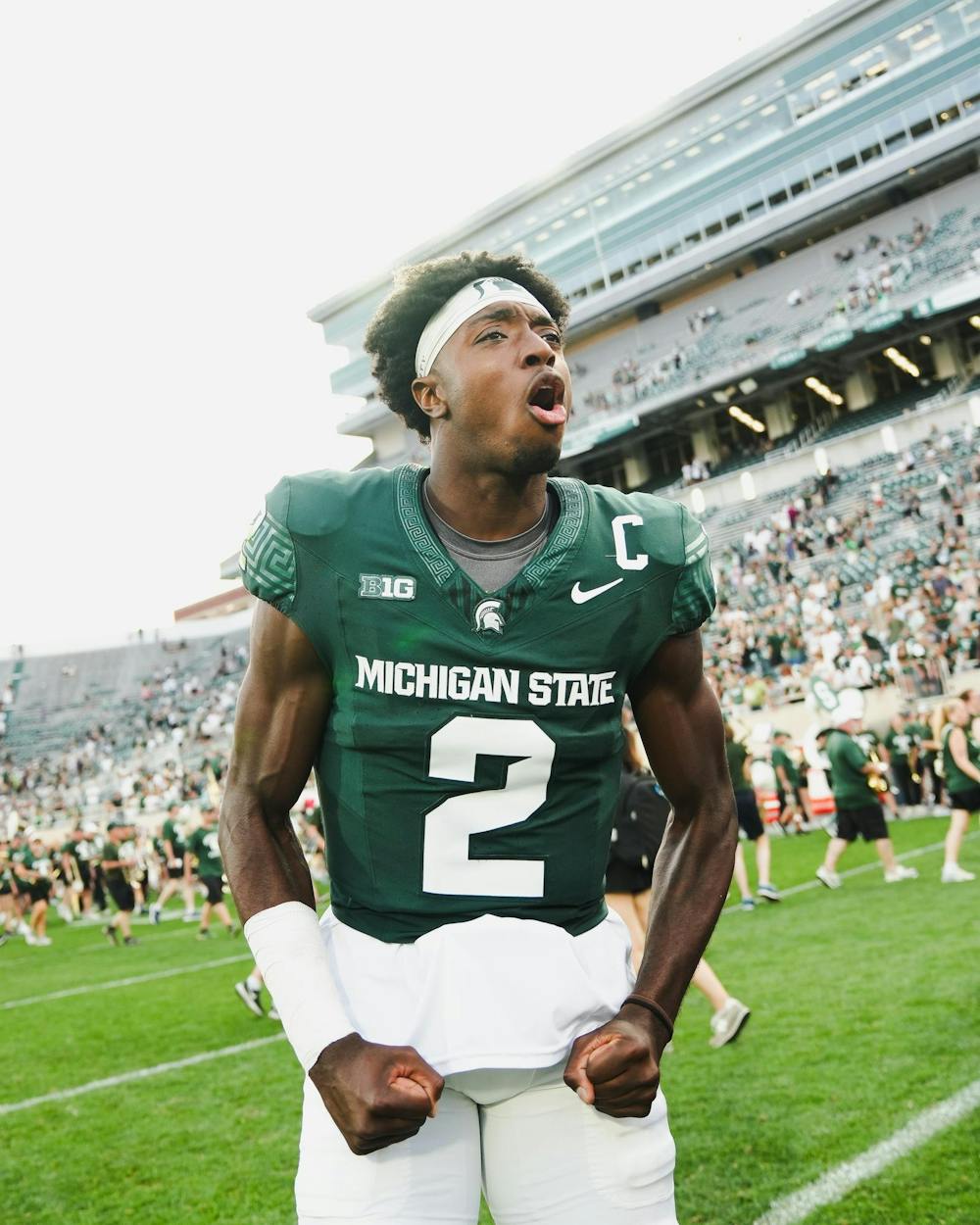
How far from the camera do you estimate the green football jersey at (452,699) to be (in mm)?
1731

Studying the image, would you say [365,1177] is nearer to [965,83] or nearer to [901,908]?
[901,908]

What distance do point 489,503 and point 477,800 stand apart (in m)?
0.49

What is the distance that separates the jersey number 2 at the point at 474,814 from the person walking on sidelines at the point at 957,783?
863 cm

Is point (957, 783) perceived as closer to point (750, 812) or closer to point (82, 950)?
point (750, 812)

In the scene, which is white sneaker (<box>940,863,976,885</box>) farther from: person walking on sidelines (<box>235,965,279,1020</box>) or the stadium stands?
the stadium stands

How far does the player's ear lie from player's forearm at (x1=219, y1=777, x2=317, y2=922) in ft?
2.32

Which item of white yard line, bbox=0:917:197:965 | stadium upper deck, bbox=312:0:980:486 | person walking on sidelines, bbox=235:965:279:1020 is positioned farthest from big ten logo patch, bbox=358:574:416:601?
stadium upper deck, bbox=312:0:980:486

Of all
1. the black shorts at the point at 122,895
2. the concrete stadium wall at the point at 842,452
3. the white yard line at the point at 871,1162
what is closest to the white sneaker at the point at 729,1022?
the white yard line at the point at 871,1162

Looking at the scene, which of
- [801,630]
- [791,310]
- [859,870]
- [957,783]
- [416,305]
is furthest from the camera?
[791,310]

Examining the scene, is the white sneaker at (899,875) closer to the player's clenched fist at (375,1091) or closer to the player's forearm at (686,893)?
the player's forearm at (686,893)

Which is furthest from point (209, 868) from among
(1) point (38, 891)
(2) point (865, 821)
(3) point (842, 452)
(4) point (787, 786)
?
(3) point (842, 452)

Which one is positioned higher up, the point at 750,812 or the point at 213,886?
the point at 213,886

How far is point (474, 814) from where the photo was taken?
1.73 meters

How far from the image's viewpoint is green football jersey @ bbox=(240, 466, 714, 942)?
5.68 feet
